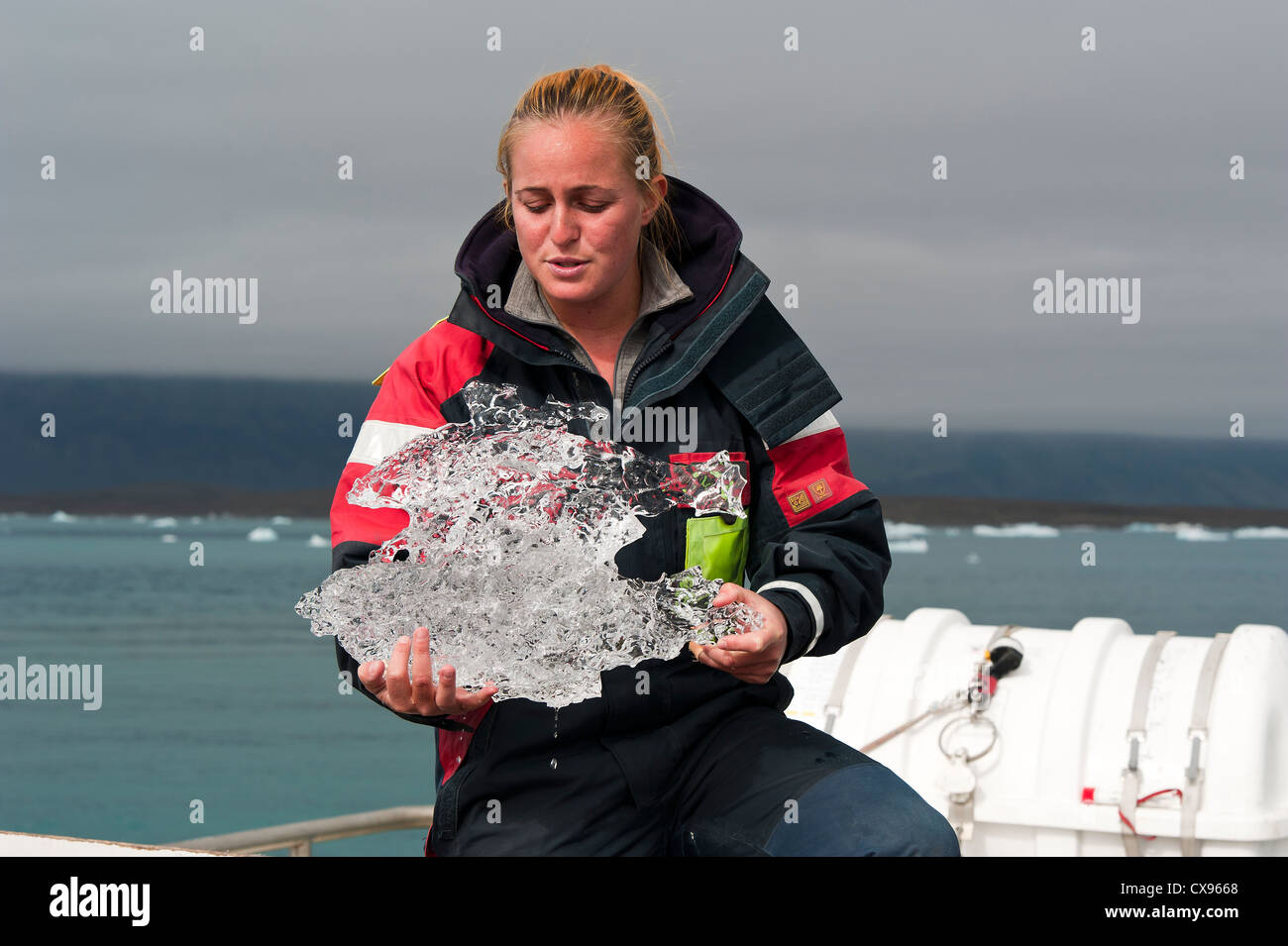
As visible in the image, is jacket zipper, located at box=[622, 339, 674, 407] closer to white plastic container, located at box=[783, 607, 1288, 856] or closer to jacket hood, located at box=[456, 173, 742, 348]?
jacket hood, located at box=[456, 173, 742, 348]

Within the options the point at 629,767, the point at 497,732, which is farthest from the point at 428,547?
the point at 629,767

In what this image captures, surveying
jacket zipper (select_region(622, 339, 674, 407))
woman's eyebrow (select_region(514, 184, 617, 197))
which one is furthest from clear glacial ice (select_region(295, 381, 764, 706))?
woman's eyebrow (select_region(514, 184, 617, 197))

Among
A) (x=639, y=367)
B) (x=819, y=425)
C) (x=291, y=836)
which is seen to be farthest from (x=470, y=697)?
(x=291, y=836)

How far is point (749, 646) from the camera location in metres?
1.76

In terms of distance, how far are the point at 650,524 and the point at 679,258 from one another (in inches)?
19.7

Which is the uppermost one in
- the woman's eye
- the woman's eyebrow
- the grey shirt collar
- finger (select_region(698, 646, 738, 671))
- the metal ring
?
the woman's eyebrow

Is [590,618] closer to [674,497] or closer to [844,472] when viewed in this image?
[674,497]

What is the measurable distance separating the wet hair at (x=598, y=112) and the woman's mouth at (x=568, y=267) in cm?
16

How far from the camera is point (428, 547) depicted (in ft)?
5.97

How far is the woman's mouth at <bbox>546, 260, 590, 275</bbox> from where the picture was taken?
1.90 meters

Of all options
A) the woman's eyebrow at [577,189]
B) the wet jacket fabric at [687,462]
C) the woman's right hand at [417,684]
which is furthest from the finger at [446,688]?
the woman's eyebrow at [577,189]

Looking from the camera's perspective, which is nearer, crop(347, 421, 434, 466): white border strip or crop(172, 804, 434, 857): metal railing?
crop(347, 421, 434, 466): white border strip

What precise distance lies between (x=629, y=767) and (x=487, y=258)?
85cm
